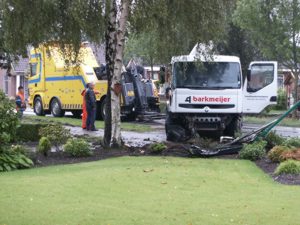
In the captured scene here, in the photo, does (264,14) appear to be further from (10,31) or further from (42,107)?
(10,31)

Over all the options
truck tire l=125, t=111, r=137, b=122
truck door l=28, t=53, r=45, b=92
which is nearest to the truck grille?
truck tire l=125, t=111, r=137, b=122

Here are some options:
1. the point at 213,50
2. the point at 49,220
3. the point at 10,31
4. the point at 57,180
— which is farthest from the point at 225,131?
the point at 49,220

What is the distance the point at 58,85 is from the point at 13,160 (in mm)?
18737

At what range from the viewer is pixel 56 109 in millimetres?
32219

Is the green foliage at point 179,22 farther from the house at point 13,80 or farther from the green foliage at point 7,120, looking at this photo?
the house at point 13,80

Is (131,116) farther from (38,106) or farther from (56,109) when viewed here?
(38,106)

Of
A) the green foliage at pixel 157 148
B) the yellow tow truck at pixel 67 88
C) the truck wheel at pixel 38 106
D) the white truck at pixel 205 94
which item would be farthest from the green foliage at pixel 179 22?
the truck wheel at pixel 38 106

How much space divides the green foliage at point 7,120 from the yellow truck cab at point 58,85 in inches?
592

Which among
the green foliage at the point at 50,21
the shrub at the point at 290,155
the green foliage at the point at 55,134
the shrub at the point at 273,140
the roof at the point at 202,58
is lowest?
the shrub at the point at 290,155

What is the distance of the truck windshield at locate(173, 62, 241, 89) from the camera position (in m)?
18.9

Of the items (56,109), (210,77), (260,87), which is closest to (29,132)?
(210,77)

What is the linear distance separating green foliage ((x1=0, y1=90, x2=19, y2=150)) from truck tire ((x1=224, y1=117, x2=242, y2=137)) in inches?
321

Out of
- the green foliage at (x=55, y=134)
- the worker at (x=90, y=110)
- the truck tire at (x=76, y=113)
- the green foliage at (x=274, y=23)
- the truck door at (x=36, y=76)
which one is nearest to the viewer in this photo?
the green foliage at (x=55, y=134)

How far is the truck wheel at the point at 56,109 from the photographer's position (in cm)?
3195
